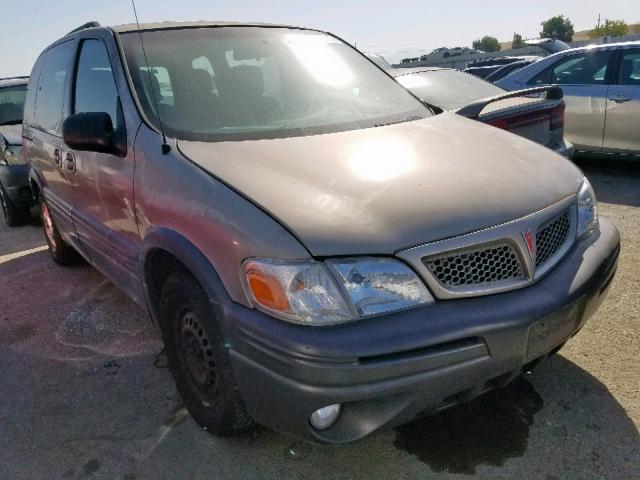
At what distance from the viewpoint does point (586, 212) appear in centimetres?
235

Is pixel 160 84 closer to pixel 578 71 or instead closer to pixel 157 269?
pixel 157 269

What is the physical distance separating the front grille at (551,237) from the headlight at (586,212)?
0.11 meters

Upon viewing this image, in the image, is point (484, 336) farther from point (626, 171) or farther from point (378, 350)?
point (626, 171)

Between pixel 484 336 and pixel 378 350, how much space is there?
14.2 inches

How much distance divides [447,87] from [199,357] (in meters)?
4.25

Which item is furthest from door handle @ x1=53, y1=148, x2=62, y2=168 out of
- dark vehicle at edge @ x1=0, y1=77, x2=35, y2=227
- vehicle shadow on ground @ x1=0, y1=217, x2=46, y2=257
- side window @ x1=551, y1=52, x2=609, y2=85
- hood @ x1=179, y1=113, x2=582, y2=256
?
side window @ x1=551, y1=52, x2=609, y2=85

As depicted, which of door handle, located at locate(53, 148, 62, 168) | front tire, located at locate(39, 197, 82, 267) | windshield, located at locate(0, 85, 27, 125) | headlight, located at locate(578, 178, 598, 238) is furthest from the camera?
windshield, located at locate(0, 85, 27, 125)

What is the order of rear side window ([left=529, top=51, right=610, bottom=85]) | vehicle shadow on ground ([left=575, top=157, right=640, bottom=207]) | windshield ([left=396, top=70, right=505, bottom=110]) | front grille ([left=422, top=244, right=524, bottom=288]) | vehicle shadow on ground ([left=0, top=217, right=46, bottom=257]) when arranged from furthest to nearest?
rear side window ([left=529, top=51, right=610, bottom=85]) → vehicle shadow on ground ([left=0, top=217, right=46, bottom=257]) → vehicle shadow on ground ([left=575, top=157, right=640, bottom=207]) → windshield ([left=396, top=70, right=505, bottom=110]) → front grille ([left=422, top=244, right=524, bottom=288])

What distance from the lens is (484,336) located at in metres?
1.79

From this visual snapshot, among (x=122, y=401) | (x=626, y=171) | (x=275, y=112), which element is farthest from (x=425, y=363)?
(x=626, y=171)

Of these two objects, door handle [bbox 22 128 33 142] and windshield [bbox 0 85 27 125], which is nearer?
door handle [bbox 22 128 33 142]

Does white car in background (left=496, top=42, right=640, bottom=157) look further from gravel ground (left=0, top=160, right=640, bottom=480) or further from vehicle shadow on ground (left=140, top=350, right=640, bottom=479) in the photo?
vehicle shadow on ground (left=140, top=350, right=640, bottom=479)

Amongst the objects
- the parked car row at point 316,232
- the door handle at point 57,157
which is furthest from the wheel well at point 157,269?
the door handle at point 57,157

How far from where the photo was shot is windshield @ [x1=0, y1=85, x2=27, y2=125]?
23.0 feet
